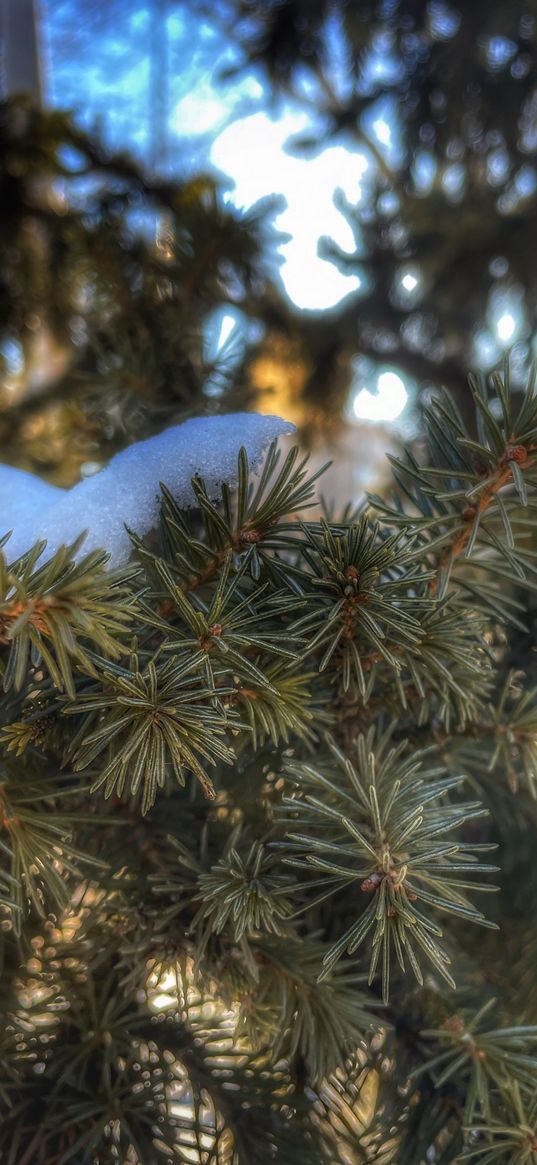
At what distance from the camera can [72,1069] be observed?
0.95 ft

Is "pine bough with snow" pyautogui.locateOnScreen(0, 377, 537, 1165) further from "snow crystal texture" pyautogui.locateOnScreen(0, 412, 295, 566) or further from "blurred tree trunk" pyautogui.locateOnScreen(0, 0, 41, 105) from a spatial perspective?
"blurred tree trunk" pyautogui.locateOnScreen(0, 0, 41, 105)

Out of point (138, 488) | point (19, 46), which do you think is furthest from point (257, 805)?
point (19, 46)

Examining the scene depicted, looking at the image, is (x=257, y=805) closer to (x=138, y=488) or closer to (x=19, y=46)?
(x=138, y=488)

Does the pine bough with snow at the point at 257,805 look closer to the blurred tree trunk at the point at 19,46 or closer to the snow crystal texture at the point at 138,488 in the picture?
the snow crystal texture at the point at 138,488

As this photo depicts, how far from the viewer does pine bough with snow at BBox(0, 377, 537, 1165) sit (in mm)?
229

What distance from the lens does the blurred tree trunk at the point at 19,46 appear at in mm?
814

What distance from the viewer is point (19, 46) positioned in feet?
2.68

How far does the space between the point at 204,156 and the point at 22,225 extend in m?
0.31

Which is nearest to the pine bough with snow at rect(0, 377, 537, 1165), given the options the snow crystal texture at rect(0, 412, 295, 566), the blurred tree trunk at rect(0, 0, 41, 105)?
the snow crystal texture at rect(0, 412, 295, 566)

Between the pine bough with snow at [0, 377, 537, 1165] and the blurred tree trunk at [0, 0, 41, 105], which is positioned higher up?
the blurred tree trunk at [0, 0, 41, 105]

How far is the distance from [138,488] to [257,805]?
127 mm

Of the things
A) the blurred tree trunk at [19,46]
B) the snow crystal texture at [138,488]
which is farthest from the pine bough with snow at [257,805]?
the blurred tree trunk at [19,46]

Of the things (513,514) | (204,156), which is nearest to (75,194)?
(204,156)

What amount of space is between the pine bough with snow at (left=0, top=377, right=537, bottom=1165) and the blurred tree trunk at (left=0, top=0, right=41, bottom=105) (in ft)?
2.30
